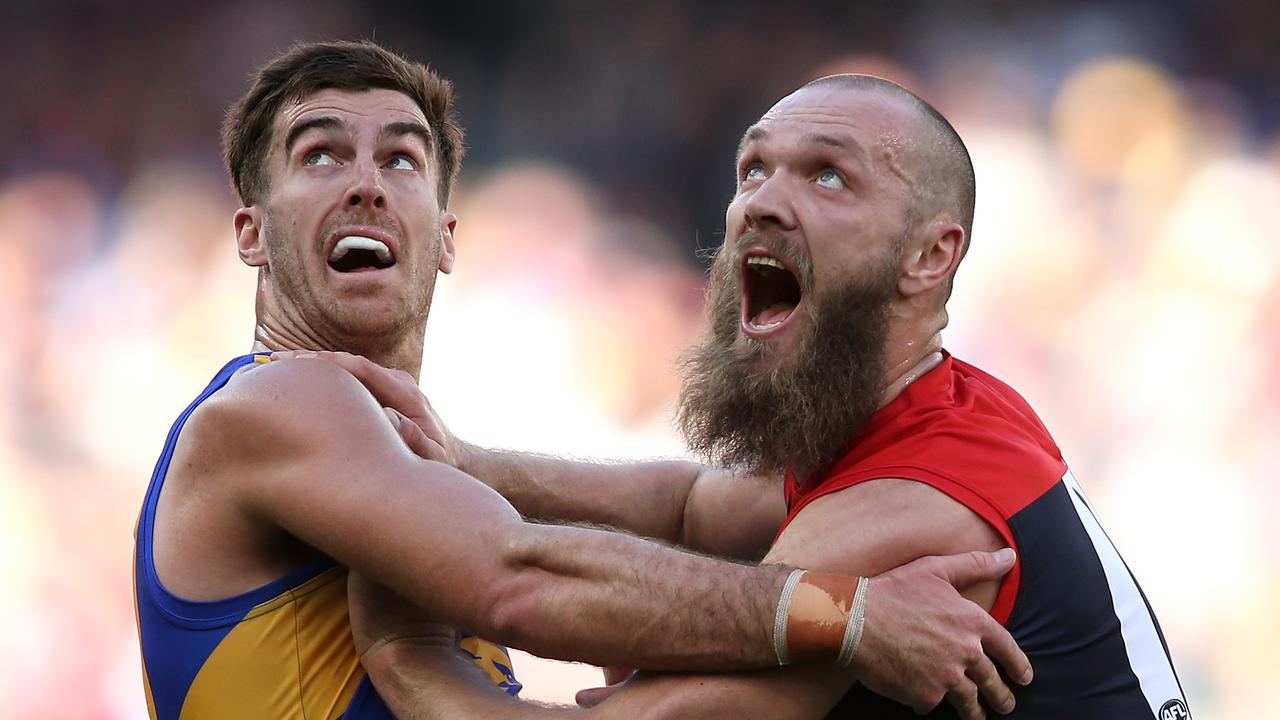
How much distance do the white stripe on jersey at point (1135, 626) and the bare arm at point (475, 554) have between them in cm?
88

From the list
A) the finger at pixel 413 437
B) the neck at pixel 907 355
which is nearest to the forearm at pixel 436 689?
the finger at pixel 413 437

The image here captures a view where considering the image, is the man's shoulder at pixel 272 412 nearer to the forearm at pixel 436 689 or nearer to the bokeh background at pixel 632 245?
the forearm at pixel 436 689

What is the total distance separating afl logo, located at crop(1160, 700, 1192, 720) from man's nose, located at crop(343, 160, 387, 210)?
105 inches

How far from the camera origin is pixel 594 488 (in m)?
4.82

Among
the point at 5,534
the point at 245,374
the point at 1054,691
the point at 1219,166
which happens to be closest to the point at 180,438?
the point at 245,374

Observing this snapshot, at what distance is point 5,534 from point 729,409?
669 centimetres

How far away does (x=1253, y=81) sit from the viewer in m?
10.1

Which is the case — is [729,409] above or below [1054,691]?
above

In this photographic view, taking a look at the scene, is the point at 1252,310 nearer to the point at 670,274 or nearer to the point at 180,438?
the point at 670,274

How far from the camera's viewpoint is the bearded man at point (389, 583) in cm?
320

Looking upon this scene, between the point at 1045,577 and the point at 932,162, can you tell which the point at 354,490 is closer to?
the point at 1045,577

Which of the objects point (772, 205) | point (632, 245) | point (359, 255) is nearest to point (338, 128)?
point (359, 255)

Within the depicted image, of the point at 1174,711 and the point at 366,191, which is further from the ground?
the point at 366,191

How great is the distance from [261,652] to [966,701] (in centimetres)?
177
